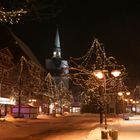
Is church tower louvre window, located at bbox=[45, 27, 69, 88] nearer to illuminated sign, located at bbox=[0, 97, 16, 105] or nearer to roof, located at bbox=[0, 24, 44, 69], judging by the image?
roof, located at bbox=[0, 24, 44, 69]

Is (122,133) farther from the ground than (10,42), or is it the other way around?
(10,42)

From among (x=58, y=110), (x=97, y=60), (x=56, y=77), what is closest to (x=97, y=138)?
(x=97, y=60)

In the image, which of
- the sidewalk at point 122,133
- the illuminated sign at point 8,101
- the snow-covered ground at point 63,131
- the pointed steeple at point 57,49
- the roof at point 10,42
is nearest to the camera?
the sidewalk at point 122,133

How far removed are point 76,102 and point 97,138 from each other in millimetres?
142978

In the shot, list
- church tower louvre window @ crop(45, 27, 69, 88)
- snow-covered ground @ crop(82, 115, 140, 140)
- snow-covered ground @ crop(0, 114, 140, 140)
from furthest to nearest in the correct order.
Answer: church tower louvre window @ crop(45, 27, 69, 88) < snow-covered ground @ crop(0, 114, 140, 140) < snow-covered ground @ crop(82, 115, 140, 140)

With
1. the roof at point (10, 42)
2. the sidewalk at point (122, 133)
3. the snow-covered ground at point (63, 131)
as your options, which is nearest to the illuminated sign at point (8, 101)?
the roof at point (10, 42)

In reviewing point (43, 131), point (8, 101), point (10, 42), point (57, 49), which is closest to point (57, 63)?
point (57, 49)

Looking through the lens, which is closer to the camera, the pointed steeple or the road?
the road

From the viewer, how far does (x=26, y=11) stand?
41.6ft

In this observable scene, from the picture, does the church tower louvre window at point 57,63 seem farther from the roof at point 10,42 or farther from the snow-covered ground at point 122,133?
the snow-covered ground at point 122,133

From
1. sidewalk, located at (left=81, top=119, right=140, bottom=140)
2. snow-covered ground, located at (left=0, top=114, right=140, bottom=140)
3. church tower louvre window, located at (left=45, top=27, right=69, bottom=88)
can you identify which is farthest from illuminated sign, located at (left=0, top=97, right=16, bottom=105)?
church tower louvre window, located at (left=45, top=27, right=69, bottom=88)

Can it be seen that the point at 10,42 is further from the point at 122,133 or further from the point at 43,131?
the point at 122,133

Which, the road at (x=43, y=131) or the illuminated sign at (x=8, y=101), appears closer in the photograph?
the road at (x=43, y=131)

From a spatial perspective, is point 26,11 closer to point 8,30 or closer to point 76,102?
point 8,30
